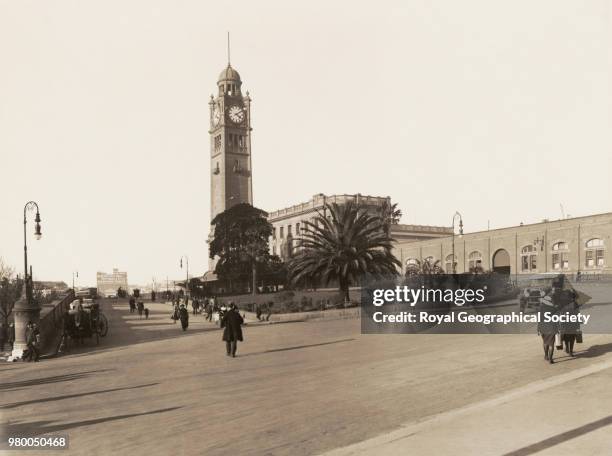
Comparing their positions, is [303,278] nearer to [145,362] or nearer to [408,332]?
[408,332]

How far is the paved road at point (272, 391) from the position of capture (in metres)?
8.03

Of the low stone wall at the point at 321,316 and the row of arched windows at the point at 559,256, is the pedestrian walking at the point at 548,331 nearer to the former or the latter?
the low stone wall at the point at 321,316

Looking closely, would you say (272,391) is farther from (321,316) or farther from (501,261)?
(501,261)

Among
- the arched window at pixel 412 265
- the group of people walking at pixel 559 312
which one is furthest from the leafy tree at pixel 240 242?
the group of people walking at pixel 559 312

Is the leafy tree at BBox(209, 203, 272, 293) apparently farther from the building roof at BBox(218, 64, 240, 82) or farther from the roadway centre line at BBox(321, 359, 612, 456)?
the roadway centre line at BBox(321, 359, 612, 456)

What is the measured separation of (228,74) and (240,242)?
5444 centimetres

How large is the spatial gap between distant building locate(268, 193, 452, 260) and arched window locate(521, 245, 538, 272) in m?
24.3

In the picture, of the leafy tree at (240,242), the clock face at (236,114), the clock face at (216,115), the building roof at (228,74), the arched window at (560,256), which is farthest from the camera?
the building roof at (228,74)

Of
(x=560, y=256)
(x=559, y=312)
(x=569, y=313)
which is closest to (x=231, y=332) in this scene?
(x=559, y=312)

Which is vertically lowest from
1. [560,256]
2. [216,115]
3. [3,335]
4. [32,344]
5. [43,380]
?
[3,335]

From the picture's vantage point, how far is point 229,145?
103 metres

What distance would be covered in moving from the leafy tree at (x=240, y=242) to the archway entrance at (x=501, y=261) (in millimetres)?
27555

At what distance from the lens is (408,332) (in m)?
21.0

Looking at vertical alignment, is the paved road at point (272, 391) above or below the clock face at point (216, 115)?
below
